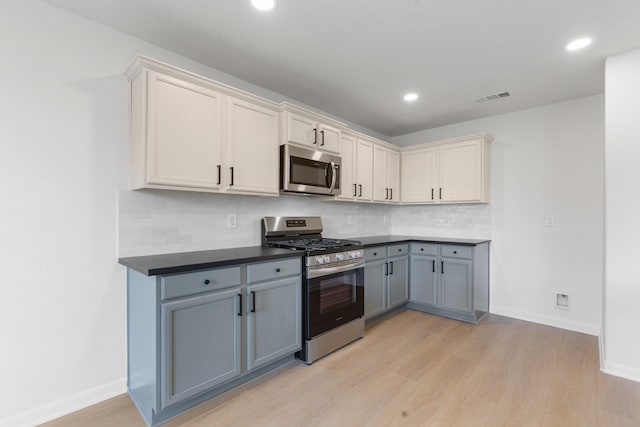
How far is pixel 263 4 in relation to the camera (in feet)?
6.24

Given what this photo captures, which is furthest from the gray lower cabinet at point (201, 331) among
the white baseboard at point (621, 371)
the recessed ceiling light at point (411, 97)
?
the white baseboard at point (621, 371)

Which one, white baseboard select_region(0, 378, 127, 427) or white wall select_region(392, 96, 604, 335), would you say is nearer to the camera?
white baseboard select_region(0, 378, 127, 427)

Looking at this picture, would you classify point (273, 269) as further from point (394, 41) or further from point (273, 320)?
point (394, 41)

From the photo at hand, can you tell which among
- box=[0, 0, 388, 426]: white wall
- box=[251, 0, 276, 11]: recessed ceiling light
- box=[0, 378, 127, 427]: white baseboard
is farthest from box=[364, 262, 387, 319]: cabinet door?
box=[251, 0, 276, 11]: recessed ceiling light

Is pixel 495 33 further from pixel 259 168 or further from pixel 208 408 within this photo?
pixel 208 408

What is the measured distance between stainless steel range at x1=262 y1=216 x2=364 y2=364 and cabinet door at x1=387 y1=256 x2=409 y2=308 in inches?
27.5

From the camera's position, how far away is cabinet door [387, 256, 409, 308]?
3708mm

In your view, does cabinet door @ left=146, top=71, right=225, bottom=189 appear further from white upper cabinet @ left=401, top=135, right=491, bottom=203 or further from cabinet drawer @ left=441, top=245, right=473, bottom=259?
white upper cabinet @ left=401, top=135, right=491, bottom=203

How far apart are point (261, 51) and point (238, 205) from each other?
133 cm

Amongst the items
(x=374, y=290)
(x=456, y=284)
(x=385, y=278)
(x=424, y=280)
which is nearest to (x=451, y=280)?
(x=456, y=284)

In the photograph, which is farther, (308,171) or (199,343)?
(308,171)

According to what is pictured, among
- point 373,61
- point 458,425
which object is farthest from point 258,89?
point 458,425

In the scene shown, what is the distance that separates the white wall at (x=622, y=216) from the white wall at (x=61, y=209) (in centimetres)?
363

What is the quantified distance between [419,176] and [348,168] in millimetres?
1278
